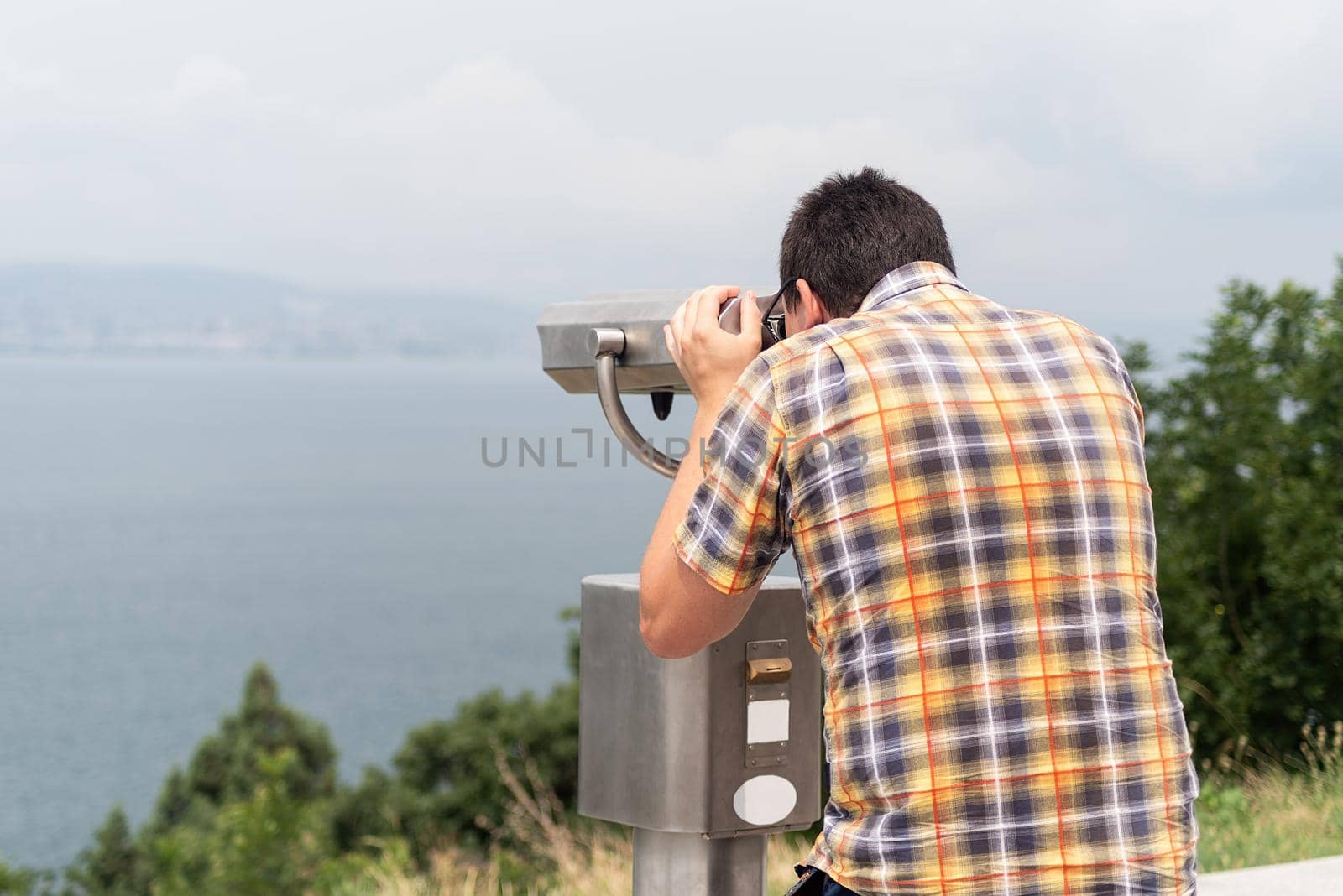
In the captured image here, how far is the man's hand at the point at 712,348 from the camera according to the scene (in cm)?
156

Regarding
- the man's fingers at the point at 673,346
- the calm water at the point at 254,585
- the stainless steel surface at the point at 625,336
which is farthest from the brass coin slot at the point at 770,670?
the calm water at the point at 254,585

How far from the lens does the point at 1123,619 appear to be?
1286mm

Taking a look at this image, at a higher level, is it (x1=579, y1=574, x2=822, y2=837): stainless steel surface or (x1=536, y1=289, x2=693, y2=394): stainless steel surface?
(x1=536, y1=289, x2=693, y2=394): stainless steel surface

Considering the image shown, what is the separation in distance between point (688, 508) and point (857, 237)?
34 cm

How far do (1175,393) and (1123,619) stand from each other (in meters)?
6.48

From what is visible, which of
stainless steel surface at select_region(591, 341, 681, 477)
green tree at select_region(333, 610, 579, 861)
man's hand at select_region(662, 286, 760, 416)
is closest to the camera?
man's hand at select_region(662, 286, 760, 416)

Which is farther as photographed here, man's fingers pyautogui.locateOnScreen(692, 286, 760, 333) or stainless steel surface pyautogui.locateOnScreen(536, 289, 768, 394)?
stainless steel surface pyautogui.locateOnScreen(536, 289, 768, 394)

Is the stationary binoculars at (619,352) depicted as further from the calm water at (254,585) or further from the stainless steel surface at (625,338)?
the calm water at (254,585)

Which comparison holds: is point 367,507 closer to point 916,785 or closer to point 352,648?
point 352,648

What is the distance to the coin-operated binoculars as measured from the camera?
189 cm

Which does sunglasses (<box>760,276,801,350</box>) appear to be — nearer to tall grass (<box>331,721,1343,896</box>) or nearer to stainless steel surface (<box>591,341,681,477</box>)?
stainless steel surface (<box>591,341,681,477</box>)

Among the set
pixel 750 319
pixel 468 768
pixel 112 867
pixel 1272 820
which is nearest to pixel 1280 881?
pixel 1272 820

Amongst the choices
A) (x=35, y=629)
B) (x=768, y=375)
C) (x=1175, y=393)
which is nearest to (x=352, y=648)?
(x=35, y=629)

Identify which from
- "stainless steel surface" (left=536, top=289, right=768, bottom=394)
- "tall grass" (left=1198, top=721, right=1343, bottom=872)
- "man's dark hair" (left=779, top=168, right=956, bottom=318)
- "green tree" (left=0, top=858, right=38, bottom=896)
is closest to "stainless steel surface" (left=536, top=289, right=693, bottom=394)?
"stainless steel surface" (left=536, top=289, right=768, bottom=394)
